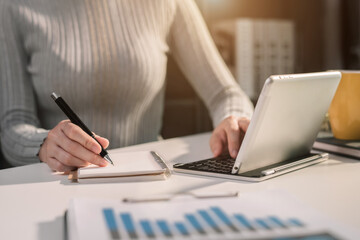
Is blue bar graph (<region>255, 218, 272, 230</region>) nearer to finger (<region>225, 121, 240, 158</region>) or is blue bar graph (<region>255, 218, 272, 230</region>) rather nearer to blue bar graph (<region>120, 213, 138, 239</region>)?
blue bar graph (<region>120, 213, 138, 239</region>)

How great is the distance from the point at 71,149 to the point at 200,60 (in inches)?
24.5

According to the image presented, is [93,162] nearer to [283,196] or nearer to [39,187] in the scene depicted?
[39,187]

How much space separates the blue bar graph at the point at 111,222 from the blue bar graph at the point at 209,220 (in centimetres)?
9

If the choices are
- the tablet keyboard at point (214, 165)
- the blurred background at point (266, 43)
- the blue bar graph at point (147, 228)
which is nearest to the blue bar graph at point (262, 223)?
the blue bar graph at point (147, 228)

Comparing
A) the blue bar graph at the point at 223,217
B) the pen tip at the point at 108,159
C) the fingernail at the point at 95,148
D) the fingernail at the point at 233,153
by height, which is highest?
the blue bar graph at the point at 223,217

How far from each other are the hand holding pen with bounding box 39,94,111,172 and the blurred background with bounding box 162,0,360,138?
1.19m

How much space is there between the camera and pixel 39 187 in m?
0.62

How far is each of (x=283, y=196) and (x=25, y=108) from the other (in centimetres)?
76

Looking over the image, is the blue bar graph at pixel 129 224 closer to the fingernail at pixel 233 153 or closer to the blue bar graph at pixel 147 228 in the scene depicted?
the blue bar graph at pixel 147 228

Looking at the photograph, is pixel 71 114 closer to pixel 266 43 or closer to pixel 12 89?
pixel 12 89

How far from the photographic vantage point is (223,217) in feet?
1.41

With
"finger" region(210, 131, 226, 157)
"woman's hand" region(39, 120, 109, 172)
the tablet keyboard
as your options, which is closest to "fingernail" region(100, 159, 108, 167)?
"woman's hand" region(39, 120, 109, 172)

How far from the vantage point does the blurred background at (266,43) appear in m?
2.13

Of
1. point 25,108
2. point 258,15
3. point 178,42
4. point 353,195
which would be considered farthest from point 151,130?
point 258,15
